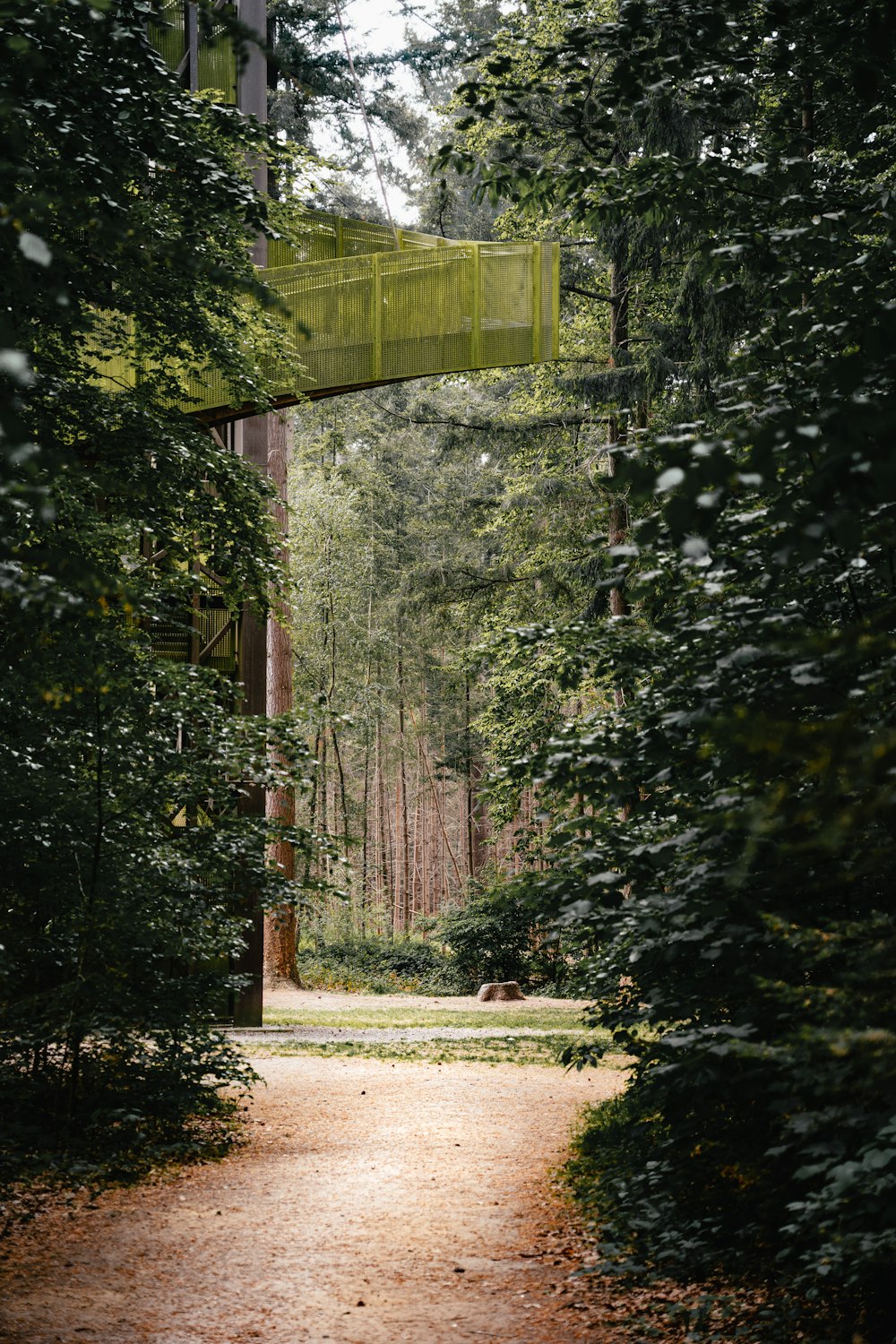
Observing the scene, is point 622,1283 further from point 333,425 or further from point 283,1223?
point 333,425

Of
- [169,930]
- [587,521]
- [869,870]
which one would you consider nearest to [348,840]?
[169,930]

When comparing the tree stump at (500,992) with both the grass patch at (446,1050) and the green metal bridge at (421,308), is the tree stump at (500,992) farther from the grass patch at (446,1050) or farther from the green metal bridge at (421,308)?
the green metal bridge at (421,308)

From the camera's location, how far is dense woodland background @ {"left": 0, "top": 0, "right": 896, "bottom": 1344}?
8.25 feet

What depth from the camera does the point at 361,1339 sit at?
170 inches

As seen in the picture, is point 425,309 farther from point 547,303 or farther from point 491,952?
point 491,952

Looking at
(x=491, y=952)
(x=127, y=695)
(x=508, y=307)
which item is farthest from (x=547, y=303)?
(x=491, y=952)

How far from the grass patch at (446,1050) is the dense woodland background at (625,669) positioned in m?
3.30

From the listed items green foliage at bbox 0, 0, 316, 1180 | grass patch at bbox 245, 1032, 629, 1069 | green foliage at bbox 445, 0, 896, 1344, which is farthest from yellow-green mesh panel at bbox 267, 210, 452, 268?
green foliage at bbox 445, 0, 896, 1344

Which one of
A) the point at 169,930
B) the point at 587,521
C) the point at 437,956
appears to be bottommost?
the point at 437,956

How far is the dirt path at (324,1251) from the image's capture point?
Result: 14.6 ft

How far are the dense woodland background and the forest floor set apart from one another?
1.51ft

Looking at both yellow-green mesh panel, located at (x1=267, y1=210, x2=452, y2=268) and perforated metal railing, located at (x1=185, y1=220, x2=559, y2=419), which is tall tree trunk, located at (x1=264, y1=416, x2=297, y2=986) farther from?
perforated metal railing, located at (x1=185, y1=220, x2=559, y2=419)

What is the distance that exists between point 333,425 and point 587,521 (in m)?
11.7

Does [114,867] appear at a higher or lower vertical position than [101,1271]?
higher
